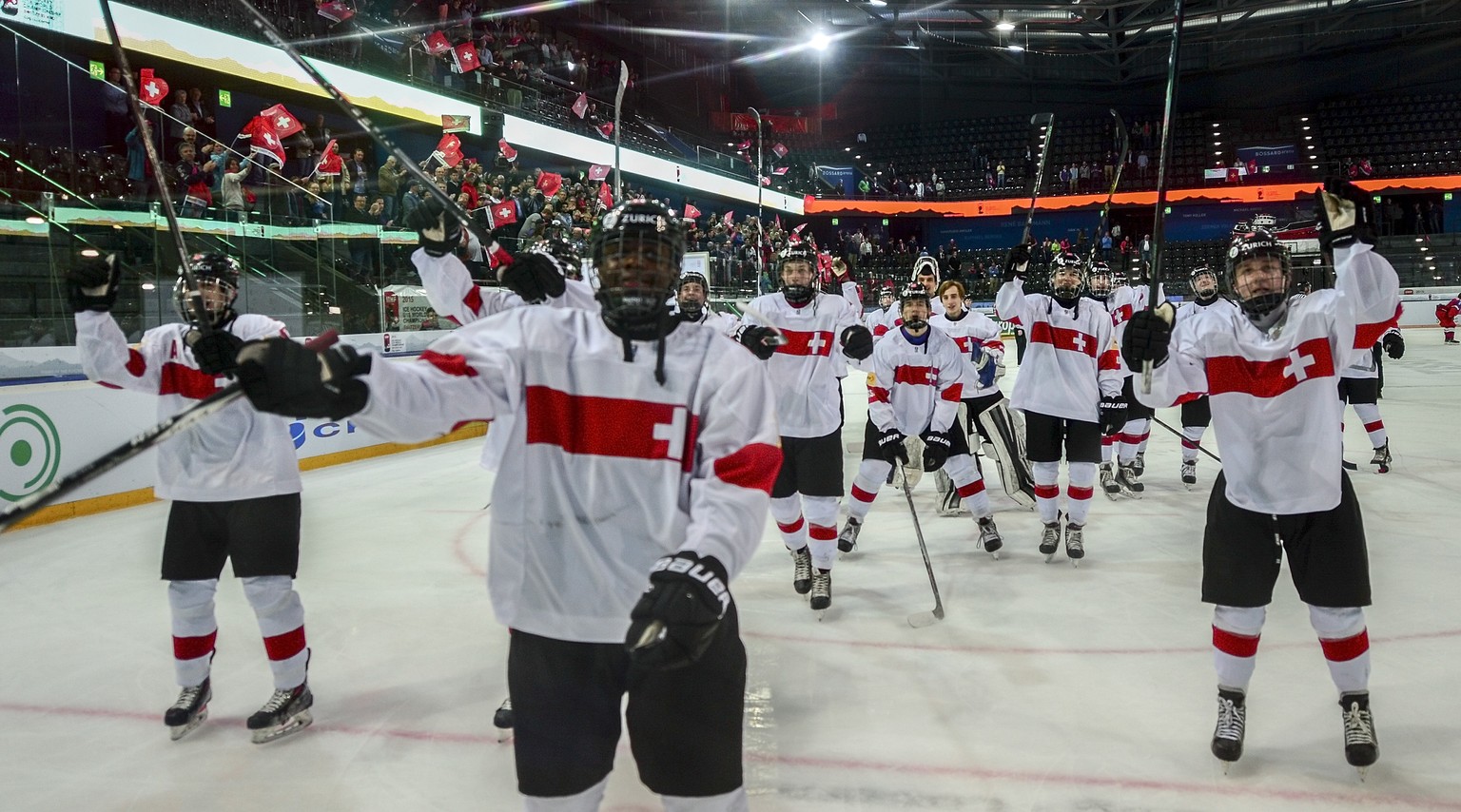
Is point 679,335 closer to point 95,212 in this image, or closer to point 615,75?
point 95,212

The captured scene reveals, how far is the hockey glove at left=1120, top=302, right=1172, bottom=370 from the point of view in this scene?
2.86 metres

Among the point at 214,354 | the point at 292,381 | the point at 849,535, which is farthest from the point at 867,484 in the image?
the point at 292,381

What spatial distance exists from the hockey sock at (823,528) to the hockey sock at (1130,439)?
3907 millimetres

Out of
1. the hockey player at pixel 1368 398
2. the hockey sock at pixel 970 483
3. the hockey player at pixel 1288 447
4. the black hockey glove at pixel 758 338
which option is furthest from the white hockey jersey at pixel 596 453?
the hockey player at pixel 1368 398

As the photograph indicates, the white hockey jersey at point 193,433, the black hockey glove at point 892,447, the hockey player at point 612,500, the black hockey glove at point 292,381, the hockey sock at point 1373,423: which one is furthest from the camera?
the hockey sock at point 1373,423

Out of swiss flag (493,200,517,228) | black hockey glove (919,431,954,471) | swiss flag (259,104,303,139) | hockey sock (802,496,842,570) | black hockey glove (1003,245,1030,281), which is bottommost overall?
hockey sock (802,496,842,570)

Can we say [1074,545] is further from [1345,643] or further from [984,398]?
[1345,643]

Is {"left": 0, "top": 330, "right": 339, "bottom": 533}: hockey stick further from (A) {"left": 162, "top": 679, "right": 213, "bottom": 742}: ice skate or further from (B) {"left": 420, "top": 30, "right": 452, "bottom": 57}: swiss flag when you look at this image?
(B) {"left": 420, "top": 30, "right": 452, "bottom": 57}: swiss flag

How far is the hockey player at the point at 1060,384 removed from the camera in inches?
223

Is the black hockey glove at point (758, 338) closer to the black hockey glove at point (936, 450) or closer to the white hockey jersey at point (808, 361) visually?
the white hockey jersey at point (808, 361)

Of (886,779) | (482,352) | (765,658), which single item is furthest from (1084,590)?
(482,352)

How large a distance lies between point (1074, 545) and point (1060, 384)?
99cm

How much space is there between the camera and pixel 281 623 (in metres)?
3.36

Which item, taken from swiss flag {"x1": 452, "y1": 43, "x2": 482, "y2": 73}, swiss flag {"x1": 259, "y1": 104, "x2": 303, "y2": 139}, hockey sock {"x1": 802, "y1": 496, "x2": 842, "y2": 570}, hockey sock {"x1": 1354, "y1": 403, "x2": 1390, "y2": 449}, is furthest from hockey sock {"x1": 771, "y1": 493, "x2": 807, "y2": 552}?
swiss flag {"x1": 452, "y1": 43, "x2": 482, "y2": 73}
